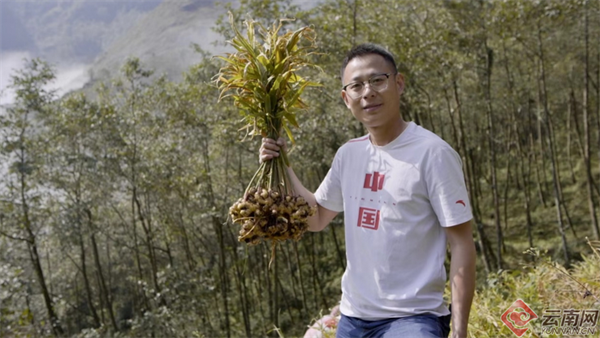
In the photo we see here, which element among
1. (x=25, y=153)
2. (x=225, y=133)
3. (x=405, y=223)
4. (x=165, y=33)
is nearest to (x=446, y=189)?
(x=405, y=223)

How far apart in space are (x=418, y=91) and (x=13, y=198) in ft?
31.4

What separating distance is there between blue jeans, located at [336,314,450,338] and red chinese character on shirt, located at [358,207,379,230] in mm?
380

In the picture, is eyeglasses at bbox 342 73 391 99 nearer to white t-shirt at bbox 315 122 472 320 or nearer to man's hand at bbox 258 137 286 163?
white t-shirt at bbox 315 122 472 320

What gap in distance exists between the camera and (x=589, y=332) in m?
3.04

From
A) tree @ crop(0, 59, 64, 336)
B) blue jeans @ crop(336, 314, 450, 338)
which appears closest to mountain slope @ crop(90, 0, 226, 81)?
tree @ crop(0, 59, 64, 336)

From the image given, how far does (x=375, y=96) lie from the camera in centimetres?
206

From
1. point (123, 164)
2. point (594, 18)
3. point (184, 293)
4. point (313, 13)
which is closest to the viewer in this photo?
point (313, 13)

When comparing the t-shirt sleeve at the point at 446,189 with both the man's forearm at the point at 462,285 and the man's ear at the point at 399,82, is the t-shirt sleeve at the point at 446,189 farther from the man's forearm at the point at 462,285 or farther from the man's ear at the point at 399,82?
the man's ear at the point at 399,82

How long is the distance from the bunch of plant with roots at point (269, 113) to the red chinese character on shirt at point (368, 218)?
256 millimetres

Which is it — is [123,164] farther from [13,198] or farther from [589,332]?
[589,332]

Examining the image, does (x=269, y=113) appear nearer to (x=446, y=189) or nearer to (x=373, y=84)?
(x=373, y=84)

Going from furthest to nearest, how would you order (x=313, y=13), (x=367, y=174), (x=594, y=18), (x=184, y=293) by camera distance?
(x=184, y=293) < (x=594, y=18) < (x=313, y=13) < (x=367, y=174)

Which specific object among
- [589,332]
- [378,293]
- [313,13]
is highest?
[313,13]

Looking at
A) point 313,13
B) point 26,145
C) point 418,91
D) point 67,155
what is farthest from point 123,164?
point 418,91
